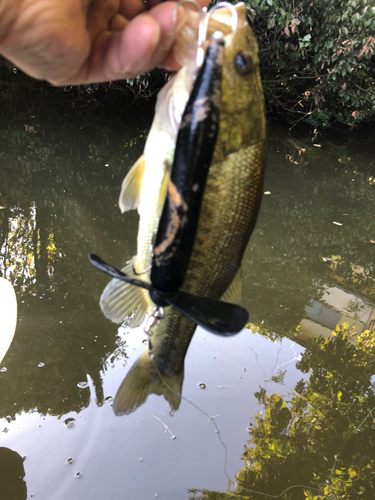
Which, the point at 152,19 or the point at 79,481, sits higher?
the point at 152,19

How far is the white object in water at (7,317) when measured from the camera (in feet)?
8.96

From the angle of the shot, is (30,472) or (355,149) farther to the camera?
(355,149)

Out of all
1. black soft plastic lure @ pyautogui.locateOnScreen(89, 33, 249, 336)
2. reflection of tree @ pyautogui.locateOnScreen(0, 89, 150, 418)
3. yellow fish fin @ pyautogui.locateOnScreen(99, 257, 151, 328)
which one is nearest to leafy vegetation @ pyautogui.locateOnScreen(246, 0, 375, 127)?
reflection of tree @ pyautogui.locateOnScreen(0, 89, 150, 418)

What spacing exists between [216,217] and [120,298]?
1.25 feet

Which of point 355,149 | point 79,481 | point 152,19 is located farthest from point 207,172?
point 355,149

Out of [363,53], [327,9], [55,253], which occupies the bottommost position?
[55,253]

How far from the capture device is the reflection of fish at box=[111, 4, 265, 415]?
888mm

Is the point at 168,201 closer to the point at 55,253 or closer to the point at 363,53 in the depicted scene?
the point at 55,253

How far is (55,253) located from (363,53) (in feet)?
30.7

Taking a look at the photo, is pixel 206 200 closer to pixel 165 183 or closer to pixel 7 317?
pixel 165 183

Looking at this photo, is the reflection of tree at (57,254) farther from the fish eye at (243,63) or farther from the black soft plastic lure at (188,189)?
the fish eye at (243,63)

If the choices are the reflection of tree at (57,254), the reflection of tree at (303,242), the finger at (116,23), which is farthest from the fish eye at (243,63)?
the reflection of tree at (303,242)

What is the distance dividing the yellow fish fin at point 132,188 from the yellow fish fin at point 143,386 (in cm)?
47

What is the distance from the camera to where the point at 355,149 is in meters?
11.9
